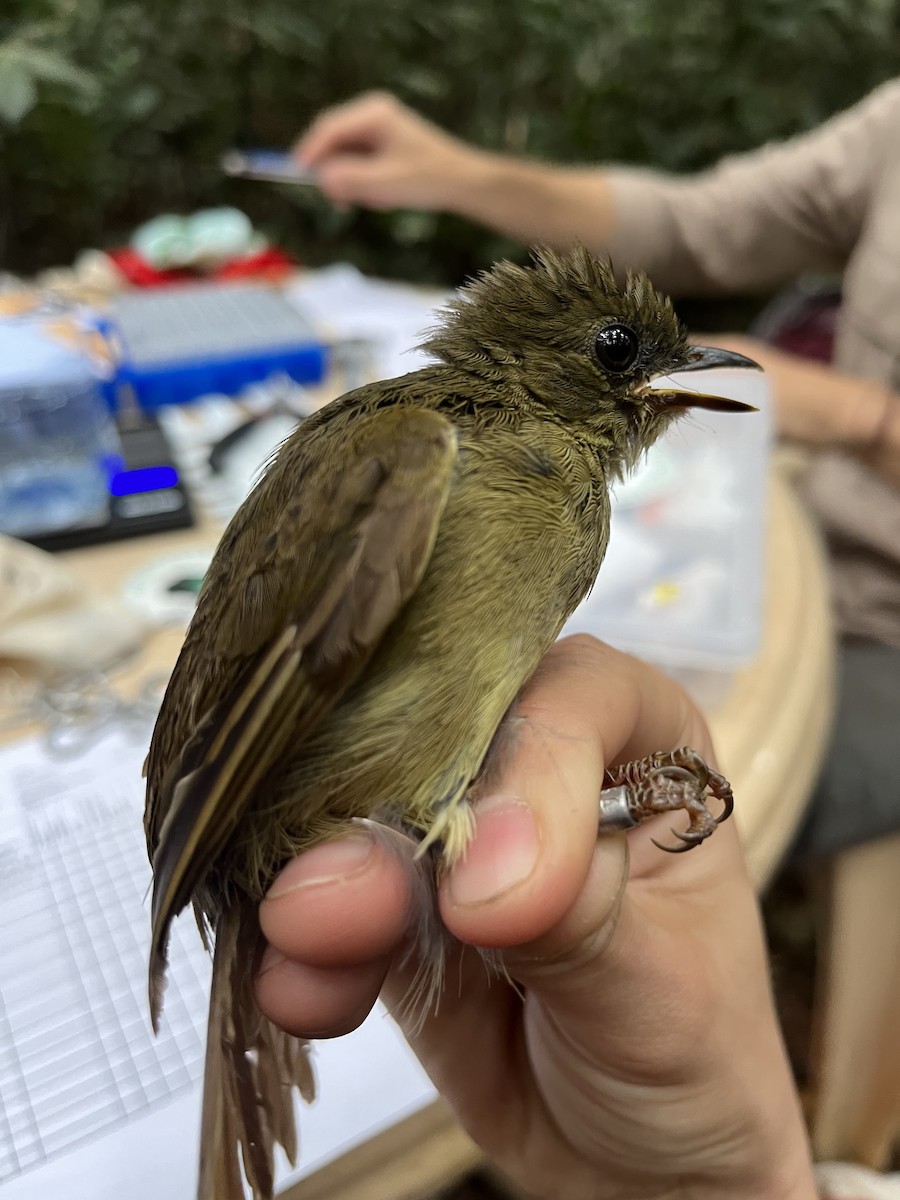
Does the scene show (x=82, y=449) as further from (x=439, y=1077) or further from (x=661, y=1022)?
(x=661, y=1022)

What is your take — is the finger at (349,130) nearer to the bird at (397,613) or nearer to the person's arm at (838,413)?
the person's arm at (838,413)

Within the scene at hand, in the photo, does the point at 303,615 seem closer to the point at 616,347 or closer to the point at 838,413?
the point at 616,347

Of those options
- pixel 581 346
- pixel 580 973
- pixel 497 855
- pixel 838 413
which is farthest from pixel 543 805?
pixel 838 413

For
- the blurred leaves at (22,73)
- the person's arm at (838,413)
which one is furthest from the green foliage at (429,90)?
the person's arm at (838,413)

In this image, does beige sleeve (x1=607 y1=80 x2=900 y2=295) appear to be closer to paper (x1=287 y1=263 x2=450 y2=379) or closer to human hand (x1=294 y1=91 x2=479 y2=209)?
human hand (x1=294 y1=91 x2=479 y2=209)

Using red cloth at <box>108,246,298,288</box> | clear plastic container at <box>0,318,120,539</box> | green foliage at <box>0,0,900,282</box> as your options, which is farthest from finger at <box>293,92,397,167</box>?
clear plastic container at <box>0,318,120,539</box>

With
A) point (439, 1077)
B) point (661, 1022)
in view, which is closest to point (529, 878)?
point (661, 1022)
